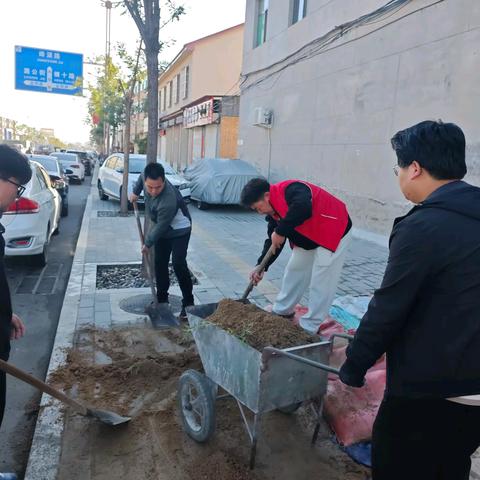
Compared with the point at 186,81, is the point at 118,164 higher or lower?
lower

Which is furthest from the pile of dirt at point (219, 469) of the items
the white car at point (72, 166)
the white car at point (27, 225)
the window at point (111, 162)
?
the white car at point (72, 166)

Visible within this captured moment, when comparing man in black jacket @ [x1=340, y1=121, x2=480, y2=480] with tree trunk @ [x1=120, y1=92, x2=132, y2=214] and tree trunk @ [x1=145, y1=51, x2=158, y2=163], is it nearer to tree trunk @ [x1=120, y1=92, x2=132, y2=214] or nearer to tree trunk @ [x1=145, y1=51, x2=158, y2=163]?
tree trunk @ [x1=145, y1=51, x2=158, y2=163]

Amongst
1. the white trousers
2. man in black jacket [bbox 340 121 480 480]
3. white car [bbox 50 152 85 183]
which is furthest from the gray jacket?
white car [bbox 50 152 85 183]

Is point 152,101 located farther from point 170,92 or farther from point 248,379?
point 170,92

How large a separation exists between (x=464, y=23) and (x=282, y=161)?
21.8ft

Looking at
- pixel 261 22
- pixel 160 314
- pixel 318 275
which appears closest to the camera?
pixel 318 275

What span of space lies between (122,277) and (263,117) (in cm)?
892

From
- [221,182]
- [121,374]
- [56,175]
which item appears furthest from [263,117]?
[121,374]

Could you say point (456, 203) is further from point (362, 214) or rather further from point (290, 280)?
point (362, 214)

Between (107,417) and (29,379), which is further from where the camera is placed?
(107,417)

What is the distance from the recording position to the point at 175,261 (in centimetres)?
480

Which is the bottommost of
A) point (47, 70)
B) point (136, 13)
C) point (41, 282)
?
point (41, 282)

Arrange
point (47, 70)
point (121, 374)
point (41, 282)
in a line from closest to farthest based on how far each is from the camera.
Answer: point (121, 374)
point (41, 282)
point (47, 70)

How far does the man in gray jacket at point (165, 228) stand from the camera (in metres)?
4.50
